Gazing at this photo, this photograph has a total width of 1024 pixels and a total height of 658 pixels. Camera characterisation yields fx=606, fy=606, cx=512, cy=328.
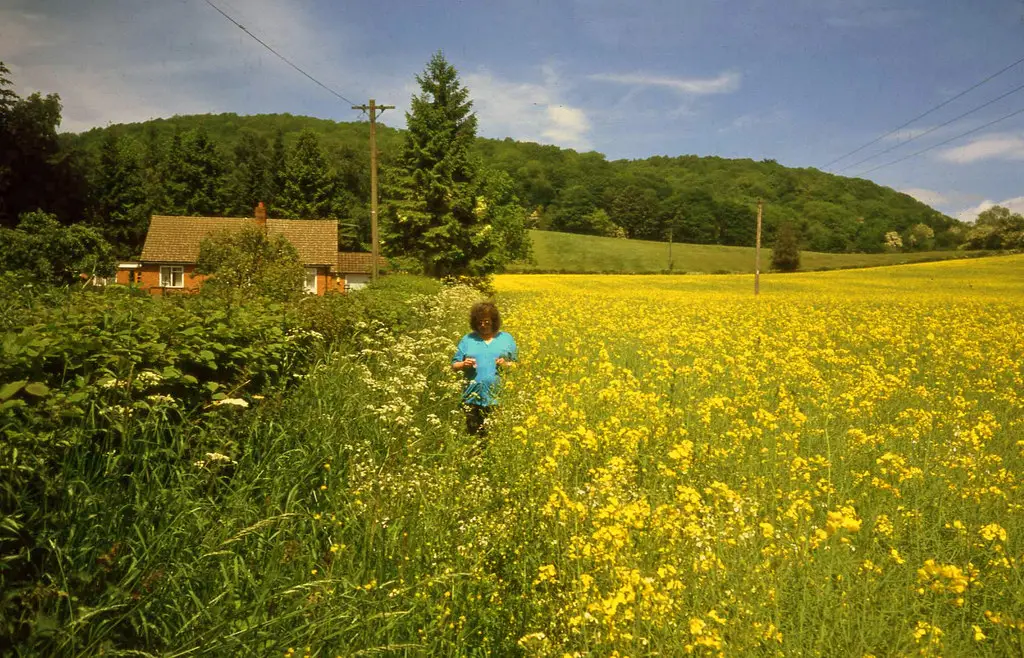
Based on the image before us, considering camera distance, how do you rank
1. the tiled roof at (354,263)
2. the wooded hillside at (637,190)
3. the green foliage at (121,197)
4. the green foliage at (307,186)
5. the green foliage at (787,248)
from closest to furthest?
the tiled roof at (354,263), the green foliage at (121,197), the green foliage at (307,186), the green foliage at (787,248), the wooded hillside at (637,190)

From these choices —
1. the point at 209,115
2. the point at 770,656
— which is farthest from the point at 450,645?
the point at 209,115

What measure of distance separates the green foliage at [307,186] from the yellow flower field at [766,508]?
5702 cm

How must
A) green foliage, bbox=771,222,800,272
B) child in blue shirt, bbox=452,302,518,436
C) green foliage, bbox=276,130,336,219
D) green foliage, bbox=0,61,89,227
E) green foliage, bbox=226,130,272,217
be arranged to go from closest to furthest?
child in blue shirt, bbox=452,302,518,436 → green foliage, bbox=0,61,89,227 → green foliage, bbox=276,130,336,219 → green foliage, bbox=226,130,272,217 → green foliage, bbox=771,222,800,272

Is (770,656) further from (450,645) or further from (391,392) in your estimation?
(391,392)

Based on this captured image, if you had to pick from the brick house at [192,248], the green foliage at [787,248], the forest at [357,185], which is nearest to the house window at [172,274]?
the brick house at [192,248]

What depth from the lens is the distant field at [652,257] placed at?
214 feet

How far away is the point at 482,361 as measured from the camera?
5.94 meters

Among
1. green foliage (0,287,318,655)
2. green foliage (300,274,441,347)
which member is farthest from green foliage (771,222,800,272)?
green foliage (0,287,318,655)

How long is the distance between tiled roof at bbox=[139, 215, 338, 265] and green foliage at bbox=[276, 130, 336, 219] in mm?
14105

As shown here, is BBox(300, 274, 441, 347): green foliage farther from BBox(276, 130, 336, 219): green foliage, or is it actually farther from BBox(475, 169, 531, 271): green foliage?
BBox(276, 130, 336, 219): green foliage

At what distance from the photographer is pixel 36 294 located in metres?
5.24

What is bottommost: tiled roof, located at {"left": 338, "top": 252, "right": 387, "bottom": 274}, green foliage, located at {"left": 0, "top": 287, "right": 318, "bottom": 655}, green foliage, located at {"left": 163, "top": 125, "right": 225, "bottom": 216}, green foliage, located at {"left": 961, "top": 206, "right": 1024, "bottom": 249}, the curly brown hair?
green foliage, located at {"left": 0, "top": 287, "right": 318, "bottom": 655}

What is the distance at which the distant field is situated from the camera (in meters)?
65.2

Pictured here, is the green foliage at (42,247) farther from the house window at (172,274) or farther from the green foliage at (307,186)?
the green foliage at (307,186)
